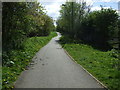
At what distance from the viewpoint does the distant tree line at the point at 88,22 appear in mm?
33094

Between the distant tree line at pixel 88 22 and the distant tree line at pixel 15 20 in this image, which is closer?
the distant tree line at pixel 15 20

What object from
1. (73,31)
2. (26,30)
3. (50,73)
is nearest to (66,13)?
(73,31)

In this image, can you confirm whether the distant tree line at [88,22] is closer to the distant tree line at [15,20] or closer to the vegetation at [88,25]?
the vegetation at [88,25]

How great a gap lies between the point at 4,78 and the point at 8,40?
246 inches

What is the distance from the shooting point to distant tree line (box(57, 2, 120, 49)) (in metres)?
33.1

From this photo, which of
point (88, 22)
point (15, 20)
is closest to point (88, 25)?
point (88, 22)

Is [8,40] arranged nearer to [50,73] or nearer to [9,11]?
[9,11]

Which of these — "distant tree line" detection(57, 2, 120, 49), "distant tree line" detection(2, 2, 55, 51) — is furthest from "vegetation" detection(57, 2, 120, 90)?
"distant tree line" detection(2, 2, 55, 51)

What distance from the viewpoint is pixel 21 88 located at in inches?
277

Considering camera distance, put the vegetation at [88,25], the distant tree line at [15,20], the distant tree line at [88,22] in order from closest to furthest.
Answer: the distant tree line at [15,20], the vegetation at [88,25], the distant tree line at [88,22]

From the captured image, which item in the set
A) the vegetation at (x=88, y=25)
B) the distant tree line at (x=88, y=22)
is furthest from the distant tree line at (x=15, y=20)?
the distant tree line at (x=88, y=22)

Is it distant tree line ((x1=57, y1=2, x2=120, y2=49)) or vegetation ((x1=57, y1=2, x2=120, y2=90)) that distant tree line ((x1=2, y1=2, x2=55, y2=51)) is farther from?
distant tree line ((x1=57, y1=2, x2=120, y2=49))

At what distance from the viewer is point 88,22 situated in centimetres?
3697

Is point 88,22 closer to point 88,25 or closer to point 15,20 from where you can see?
point 88,25
